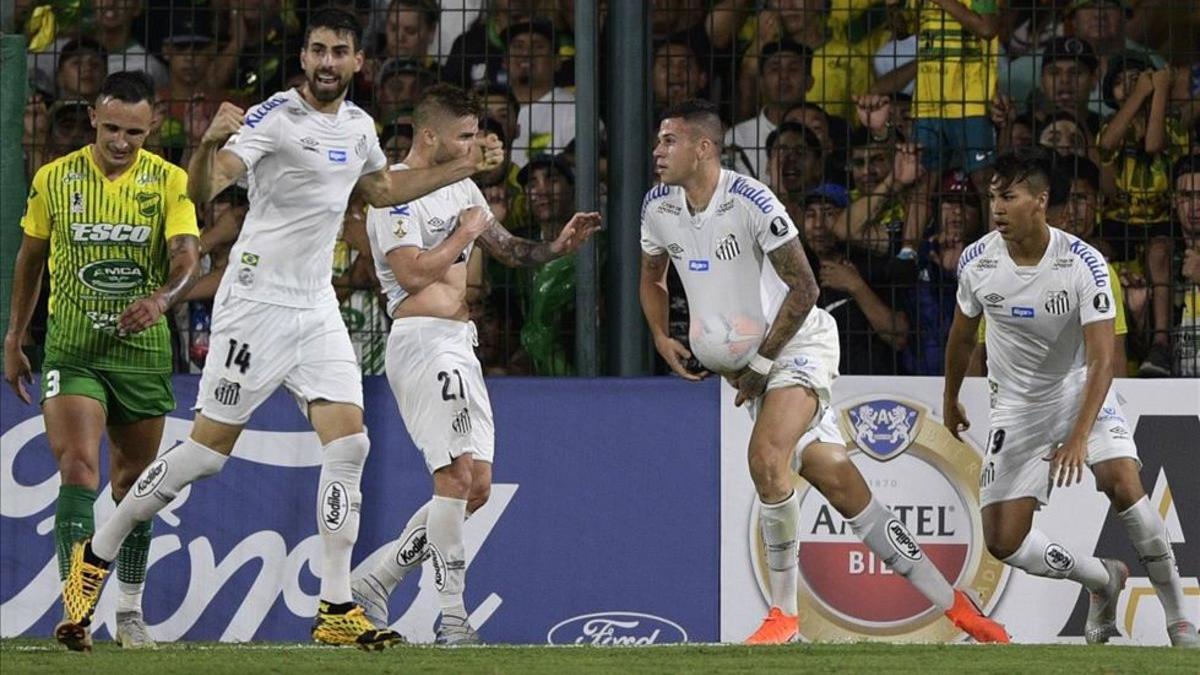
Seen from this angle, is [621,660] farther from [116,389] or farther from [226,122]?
[116,389]

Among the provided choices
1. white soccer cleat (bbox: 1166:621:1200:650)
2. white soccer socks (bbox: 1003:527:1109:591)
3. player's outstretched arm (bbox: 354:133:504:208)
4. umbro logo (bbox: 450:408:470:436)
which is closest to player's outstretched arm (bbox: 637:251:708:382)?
umbro logo (bbox: 450:408:470:436)

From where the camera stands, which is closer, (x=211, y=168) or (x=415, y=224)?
(x=211, y=168)

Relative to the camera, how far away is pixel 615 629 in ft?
33.2

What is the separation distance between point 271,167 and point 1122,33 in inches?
186

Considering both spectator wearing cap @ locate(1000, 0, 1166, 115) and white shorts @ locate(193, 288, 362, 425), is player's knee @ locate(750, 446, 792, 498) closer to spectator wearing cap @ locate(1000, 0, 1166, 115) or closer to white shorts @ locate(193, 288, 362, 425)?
white shorts @ locate(193, 288, 362, 425)

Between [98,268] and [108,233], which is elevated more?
[108,233]

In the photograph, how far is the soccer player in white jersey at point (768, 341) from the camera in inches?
357

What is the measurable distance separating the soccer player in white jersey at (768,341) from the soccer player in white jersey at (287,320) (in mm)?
1732

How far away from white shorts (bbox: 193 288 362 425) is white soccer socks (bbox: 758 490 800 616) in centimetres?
197

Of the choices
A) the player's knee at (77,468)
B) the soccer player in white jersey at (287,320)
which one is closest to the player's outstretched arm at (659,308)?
the soccer player in white jersey at (287,320)

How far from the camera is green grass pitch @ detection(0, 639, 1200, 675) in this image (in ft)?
23.5

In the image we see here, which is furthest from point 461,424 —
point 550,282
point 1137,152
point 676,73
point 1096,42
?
point 1096,42

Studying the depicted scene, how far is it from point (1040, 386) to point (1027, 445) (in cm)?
26

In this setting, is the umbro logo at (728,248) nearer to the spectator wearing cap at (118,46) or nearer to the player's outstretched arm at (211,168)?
the player's outstretched arm at (211,168)
